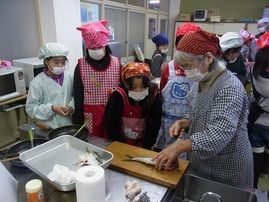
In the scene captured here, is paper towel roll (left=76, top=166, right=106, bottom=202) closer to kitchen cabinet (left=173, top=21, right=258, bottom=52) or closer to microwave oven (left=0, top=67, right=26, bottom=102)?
microwave oven (left=0, top=67, right=26, bottom=102)

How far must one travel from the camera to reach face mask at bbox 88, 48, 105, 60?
147cm

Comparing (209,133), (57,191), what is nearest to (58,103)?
(57,191)

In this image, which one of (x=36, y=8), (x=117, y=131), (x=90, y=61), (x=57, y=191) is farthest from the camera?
(x=36, y=8)

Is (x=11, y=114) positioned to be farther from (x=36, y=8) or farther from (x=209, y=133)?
(x=209, y=133)

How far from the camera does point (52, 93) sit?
4.99 ft

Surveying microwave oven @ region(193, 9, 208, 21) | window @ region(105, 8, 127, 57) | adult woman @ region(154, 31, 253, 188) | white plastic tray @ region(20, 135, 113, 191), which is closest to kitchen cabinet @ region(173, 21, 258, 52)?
microwave oven @ region(193, 9, 208, 21)

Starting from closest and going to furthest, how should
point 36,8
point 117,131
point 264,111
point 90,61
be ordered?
1. point 117,131
2. point 90,61
3. point 264,111
4. point 36,8

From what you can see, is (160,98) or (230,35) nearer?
(160,98)

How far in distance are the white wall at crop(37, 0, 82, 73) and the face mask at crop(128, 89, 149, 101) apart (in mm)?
1774

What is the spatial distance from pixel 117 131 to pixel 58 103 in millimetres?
496

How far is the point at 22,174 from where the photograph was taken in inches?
36.6

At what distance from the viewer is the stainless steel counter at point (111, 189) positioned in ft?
2.65

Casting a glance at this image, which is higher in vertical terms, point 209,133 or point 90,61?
point 90,61

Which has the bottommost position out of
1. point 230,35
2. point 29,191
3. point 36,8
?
point 29,191
